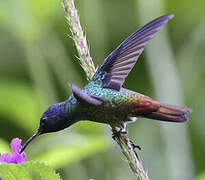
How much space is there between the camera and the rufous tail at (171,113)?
2209mm

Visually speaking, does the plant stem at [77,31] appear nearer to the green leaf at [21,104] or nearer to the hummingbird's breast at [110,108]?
the hummingbird's breast at [110,108]

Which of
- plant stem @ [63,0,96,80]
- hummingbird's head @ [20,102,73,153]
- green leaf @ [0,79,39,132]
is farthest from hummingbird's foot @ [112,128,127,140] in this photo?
green leaf @ [0,79,39,132]

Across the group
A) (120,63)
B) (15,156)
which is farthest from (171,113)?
(15,156)

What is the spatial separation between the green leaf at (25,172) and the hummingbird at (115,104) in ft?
1.44

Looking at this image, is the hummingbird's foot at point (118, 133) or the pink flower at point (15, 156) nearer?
the pink flower at point (15, 156)

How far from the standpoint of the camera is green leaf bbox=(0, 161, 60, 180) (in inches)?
68.7

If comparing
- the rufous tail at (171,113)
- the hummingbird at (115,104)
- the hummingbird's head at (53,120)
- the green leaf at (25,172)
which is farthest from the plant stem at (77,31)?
the green leaf at (25,172)

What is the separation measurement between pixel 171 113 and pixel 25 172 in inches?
33.0

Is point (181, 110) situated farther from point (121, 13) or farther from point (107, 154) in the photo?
point (121, 13)

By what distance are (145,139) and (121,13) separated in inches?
80.0

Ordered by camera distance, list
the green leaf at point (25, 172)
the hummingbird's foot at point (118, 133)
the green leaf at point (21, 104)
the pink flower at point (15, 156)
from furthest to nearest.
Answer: the green leaf at point (21, 104), the hummingbird's foot at point (118, 133), the pink flower at point (15, 156), the green leaf at point (25, 172)

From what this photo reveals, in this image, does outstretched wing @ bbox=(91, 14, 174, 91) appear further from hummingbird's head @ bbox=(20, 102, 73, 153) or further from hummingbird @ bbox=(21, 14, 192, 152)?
hummingbird's head @ bbox=(20, 102, 73, 153)

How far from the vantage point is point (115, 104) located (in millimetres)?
2410

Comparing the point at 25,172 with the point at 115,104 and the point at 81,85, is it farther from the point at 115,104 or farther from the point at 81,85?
the point at 81,85
